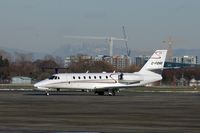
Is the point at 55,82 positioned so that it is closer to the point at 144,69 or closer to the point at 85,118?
the point at 144,69

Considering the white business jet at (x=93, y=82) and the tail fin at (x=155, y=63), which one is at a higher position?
the tail fin at (x=155, y=63)

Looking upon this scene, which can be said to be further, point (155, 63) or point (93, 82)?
point (155, 63)

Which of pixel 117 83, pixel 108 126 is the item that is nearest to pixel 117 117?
pixel 108 126

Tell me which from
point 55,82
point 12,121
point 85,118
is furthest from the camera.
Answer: point 55,82

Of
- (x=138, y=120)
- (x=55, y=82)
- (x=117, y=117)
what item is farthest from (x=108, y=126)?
(x=55, y=82)

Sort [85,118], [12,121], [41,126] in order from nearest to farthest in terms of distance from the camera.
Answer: [41,126] < [12,121] < [85,118]

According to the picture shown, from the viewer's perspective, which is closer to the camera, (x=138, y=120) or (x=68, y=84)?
(x=138, y=120)

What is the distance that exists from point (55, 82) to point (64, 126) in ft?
154

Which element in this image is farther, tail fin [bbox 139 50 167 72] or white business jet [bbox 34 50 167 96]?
tail fin [bbox 139 50 167 72]

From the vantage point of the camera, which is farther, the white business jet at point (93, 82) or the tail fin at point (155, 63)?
the tail fin at point (155, 63)

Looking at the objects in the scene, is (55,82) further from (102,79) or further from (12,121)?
(12,121)

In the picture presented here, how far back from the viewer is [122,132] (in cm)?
2475

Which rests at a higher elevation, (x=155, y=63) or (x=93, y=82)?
(x=155, y=63)

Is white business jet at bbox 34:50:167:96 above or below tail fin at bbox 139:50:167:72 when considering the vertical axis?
below
